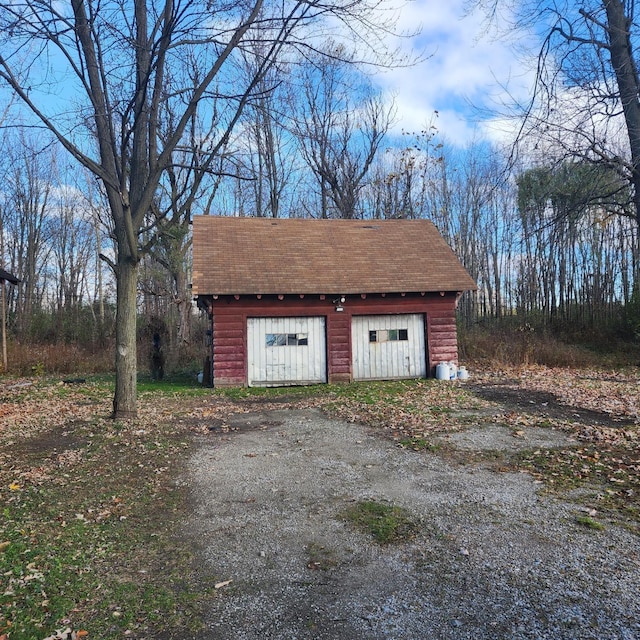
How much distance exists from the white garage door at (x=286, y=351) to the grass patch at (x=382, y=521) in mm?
9460

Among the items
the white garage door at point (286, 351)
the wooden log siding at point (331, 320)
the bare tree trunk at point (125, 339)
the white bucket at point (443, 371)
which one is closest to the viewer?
the bare tree trunk at point (125, 339)

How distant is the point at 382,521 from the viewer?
4.29 meters

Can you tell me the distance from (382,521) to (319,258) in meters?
12.0

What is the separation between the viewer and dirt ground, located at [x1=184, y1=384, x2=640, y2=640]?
2807 mm

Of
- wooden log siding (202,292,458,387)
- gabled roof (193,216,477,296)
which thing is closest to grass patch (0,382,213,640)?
wooden log siding (202,292,458,387)

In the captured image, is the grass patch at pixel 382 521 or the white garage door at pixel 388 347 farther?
the white garage door at pixel 388 347

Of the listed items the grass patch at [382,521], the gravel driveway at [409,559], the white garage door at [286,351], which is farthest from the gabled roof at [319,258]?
the grass patch at [382,521]

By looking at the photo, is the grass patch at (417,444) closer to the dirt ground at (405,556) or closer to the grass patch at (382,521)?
the dirt ground at (405,556)

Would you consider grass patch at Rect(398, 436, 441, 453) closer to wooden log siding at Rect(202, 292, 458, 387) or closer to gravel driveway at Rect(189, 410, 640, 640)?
gravel driveway at Rect(189, 410, 640, 640)

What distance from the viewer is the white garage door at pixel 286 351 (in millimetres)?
14016

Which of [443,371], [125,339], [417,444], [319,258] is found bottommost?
[417,444]

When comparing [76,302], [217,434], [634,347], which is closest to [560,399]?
[217,434]

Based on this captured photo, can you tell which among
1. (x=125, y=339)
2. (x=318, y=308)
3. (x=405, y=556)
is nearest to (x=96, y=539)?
(x=405, y=556)

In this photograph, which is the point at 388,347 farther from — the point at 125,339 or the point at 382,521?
the point at 382,521
